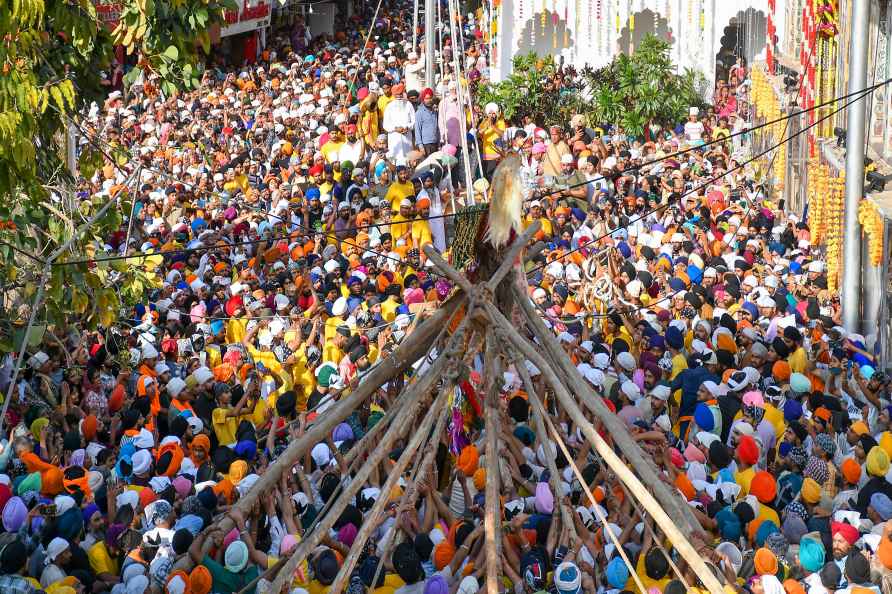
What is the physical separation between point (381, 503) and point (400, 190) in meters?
8.47

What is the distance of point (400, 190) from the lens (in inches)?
590

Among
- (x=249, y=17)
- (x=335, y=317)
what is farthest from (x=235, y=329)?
(x=249, y=17)

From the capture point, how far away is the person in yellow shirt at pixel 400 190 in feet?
48.8

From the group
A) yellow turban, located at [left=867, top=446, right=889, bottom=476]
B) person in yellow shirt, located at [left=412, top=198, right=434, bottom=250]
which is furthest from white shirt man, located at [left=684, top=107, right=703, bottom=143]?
yellow turban, located at [left=867, top=446, right=889, bottom=476]

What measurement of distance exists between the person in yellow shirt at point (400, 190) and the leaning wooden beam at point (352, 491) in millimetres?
7458

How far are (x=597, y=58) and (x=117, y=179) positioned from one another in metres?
8.43

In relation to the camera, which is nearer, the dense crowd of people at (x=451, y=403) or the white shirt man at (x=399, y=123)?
the dense crowd of people at (x=451, y=403)

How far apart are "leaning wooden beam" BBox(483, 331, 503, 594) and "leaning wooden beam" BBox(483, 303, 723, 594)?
0.80 feet

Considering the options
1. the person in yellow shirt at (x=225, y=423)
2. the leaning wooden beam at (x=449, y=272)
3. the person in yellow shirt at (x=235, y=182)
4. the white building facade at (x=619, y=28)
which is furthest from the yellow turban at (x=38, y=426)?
the white building facade at (x=619, y=28)

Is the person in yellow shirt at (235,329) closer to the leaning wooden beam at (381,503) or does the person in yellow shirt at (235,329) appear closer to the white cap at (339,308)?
the white cap at (339,308)

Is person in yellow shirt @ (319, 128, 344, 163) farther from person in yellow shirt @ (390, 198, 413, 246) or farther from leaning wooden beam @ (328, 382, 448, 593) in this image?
leaning wooden beam @ (328, 382, 448, 593)

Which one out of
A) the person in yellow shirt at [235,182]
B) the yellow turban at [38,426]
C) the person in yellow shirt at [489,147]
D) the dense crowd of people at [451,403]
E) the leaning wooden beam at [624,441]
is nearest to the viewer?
the leaning wooden beam at [624,441]

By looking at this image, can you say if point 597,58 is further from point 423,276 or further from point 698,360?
point 698,360

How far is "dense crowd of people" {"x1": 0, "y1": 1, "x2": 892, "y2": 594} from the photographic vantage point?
808 cm
